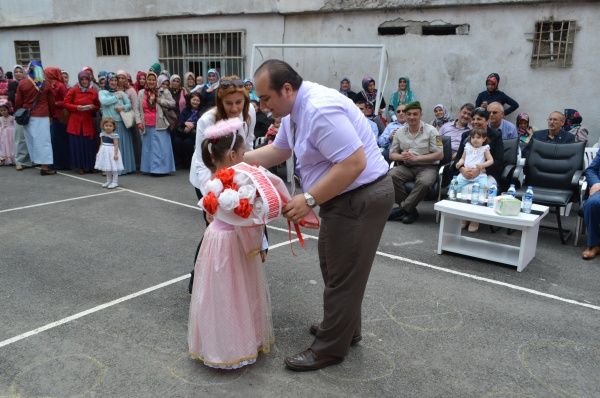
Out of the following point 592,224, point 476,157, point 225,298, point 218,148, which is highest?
point 218,148

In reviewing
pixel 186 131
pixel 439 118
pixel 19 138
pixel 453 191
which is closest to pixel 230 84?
pixel 453 191

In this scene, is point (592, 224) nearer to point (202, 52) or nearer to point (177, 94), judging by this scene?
point (177, 94)

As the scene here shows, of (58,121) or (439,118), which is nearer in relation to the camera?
(439,118)

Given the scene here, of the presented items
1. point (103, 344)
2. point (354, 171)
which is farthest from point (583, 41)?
point (103, 344)

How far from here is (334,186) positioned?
2.54 meters

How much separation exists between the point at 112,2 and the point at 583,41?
11324 millimetres

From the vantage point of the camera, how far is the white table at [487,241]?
4.70 meters

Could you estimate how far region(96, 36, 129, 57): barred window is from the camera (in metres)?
13.4

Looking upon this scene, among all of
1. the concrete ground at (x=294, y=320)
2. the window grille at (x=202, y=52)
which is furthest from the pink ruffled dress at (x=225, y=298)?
the window grille at (x=202, y=52)

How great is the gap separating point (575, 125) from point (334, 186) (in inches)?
263

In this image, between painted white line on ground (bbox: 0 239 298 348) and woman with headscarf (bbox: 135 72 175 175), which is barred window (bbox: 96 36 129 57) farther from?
painted white line on ground (bbox: 0 239 298 348)

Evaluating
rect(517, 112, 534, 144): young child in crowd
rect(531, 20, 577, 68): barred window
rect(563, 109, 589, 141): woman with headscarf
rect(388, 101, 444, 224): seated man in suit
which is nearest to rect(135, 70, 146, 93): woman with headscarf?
rect(388, 101, 444, 224): seated man in suit

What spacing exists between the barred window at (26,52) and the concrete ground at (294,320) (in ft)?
38.4

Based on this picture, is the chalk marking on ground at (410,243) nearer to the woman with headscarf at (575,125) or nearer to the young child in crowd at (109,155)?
the woman with headscarf at (575,125)
